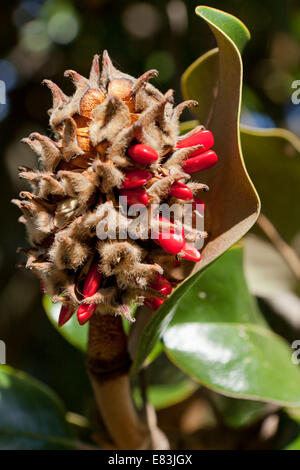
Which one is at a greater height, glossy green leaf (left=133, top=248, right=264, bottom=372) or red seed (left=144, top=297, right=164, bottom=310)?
red seed (left=144, top=297, right=164, bottom=310)

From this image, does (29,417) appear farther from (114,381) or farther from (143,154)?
(143,154)

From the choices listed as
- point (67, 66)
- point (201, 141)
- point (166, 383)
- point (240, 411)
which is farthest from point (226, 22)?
point (67, 66)

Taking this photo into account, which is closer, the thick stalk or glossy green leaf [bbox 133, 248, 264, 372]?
the thick stalk

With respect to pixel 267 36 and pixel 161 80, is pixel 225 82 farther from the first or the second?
pixel 267 36

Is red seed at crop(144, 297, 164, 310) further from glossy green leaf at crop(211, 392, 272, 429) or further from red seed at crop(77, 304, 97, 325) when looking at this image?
glossy green leaf at crop(211, 392, 272, 429)

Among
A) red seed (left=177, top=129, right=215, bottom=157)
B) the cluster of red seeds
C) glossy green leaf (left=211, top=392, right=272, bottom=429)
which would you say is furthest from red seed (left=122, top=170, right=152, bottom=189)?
glossy green leaf (left=211, top=392, right=272, bottom=429)

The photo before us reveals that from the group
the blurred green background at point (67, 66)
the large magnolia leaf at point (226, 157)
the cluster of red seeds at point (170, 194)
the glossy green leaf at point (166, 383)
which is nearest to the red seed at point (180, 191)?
the cluster of red seeds at point (170, 194)

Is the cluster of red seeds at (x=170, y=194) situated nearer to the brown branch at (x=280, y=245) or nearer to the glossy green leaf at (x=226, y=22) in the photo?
the glossy green leaf at (x=226, y=22)
